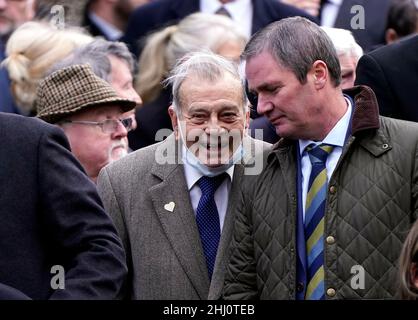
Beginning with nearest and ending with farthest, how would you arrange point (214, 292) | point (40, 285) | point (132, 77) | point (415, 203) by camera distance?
point (40, 285)
point (415, 203)
point (214, 292)
point (132, 77)

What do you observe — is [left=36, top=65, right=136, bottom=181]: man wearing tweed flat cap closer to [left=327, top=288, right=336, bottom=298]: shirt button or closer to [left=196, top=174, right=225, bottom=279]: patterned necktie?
[left=196, top=174, right=225, bottom=279]: patterned necktie

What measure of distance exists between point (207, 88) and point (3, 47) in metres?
2.75

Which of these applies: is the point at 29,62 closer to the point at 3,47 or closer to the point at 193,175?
the point at 3,47

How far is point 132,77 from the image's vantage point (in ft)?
24.6

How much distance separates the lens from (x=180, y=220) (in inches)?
229

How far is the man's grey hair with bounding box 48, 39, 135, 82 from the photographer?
281 inches

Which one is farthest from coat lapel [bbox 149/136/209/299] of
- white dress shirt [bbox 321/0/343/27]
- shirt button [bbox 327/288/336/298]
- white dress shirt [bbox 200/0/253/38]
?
white dress shirt [bbox 321/0/343/27]

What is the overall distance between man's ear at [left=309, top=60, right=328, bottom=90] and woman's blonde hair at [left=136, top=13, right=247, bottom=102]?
186 cm

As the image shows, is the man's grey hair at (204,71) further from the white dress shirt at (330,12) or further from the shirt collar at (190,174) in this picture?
the white dress shirt at (330,12)

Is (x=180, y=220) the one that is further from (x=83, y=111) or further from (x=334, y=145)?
(x=83, y=111)

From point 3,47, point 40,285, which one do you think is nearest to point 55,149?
point 40,285

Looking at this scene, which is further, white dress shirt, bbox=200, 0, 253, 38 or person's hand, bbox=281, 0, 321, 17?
person's hand, bbox=281, 0, 321, 17

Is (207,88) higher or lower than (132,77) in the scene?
higher

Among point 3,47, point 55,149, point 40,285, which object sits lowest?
point 3,47
